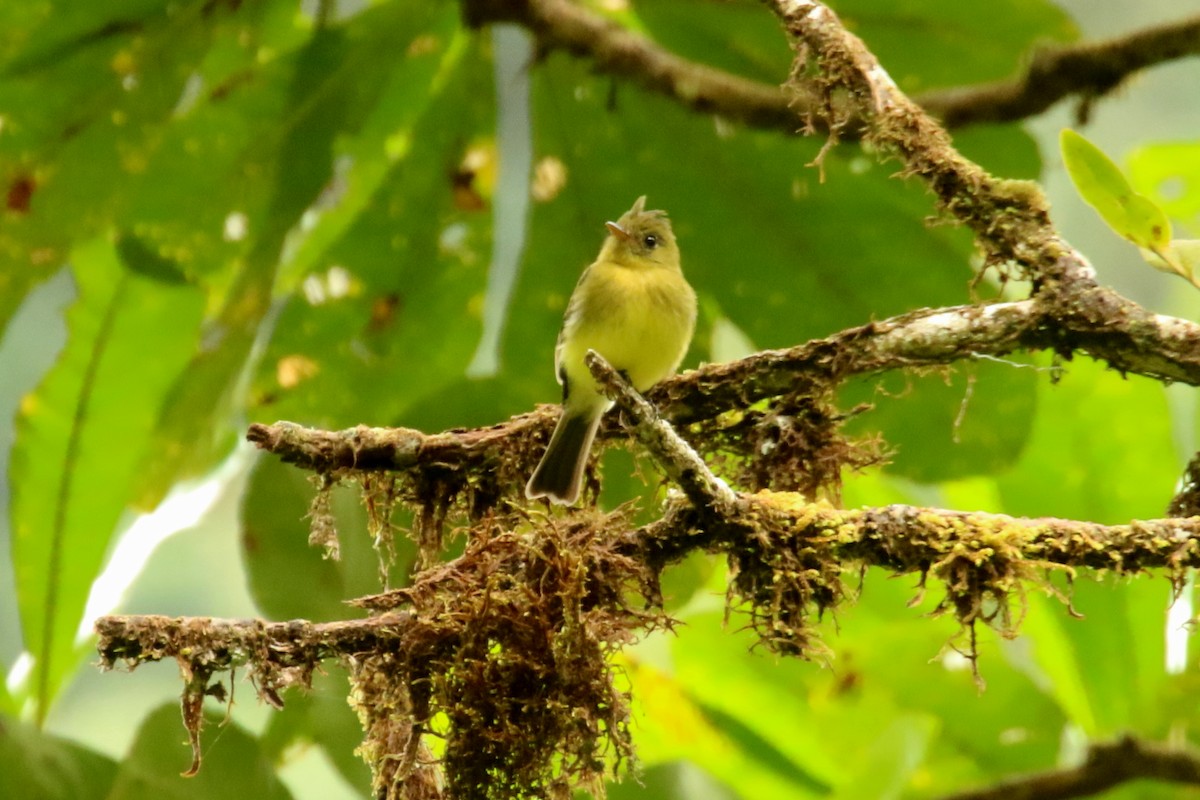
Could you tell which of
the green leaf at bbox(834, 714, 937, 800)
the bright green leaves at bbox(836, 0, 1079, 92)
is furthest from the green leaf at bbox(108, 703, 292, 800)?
the bright green leaves at bbox(836, 0, 1079, 92)

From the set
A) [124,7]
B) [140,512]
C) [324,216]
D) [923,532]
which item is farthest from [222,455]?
[923,532]

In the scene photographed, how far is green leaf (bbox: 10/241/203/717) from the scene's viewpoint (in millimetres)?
3062

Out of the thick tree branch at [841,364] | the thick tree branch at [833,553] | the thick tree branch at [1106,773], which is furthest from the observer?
the thick tree branch at [1106,773]

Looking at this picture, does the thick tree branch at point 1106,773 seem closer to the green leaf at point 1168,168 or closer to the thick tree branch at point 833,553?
the green leaf at point 1168,168

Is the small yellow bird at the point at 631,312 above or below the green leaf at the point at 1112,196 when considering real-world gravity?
below

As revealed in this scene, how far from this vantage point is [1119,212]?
69.2 inches

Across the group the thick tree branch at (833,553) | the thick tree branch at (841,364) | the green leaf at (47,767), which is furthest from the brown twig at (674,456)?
the green leaf at (47,767)

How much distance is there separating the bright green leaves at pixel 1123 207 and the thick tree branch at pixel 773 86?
2.42 ft

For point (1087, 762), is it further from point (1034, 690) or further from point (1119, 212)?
point (1119, 212)

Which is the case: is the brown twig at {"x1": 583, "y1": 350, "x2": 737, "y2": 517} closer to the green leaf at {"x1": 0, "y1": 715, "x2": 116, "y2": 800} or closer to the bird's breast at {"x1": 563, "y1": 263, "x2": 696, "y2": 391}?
the bird's breast at {"x1": 563, "y1": 263, "x2": 696, "y2": 391}

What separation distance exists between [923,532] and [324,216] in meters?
2.39

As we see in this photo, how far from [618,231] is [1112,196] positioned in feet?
4.25

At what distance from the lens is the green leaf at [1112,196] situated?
1.74 metres

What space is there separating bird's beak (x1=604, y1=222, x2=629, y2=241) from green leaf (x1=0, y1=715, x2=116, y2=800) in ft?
4.89
